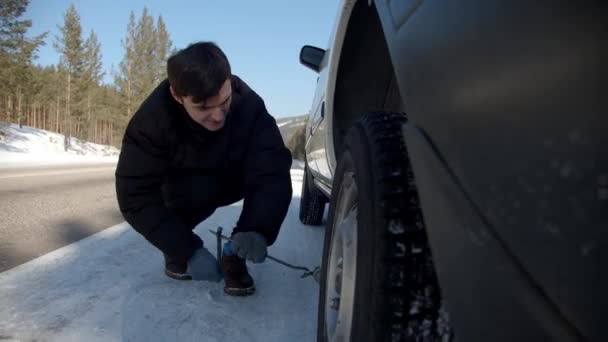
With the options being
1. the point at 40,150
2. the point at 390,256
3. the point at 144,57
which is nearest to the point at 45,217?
the point at 390,256

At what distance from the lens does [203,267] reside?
5.89 ft

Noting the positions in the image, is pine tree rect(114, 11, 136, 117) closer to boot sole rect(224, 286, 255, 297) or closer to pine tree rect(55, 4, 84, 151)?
pine tree rect(55, 4, 84, 151)

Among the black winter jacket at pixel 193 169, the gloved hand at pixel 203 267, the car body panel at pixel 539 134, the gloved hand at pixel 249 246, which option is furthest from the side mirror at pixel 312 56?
the car body panel at pixel 539 134

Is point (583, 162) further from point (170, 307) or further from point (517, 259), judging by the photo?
point (170, 307)

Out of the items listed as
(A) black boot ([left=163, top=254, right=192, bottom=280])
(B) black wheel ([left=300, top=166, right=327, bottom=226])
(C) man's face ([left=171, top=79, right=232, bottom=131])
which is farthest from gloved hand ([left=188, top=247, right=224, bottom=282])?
(B) black wheel ([left=300, top=166, right=327, bottom=226])

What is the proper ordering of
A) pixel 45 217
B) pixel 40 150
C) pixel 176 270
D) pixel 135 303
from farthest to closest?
pixel 40 150 < pixel 45 217 < pixel 176 270 < pixel 135 303

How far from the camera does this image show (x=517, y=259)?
1.39ft

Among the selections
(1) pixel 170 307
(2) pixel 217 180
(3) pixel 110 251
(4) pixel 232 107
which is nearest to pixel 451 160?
(1) pixel 170 307

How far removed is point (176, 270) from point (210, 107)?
0.81 metres

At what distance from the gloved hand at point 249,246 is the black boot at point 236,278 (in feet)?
0.43

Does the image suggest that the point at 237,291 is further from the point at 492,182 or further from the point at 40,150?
the point at 40,150

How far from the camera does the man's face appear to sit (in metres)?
1.75

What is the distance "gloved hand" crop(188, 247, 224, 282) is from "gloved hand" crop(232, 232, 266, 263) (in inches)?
5.2

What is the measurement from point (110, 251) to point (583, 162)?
2505mm
